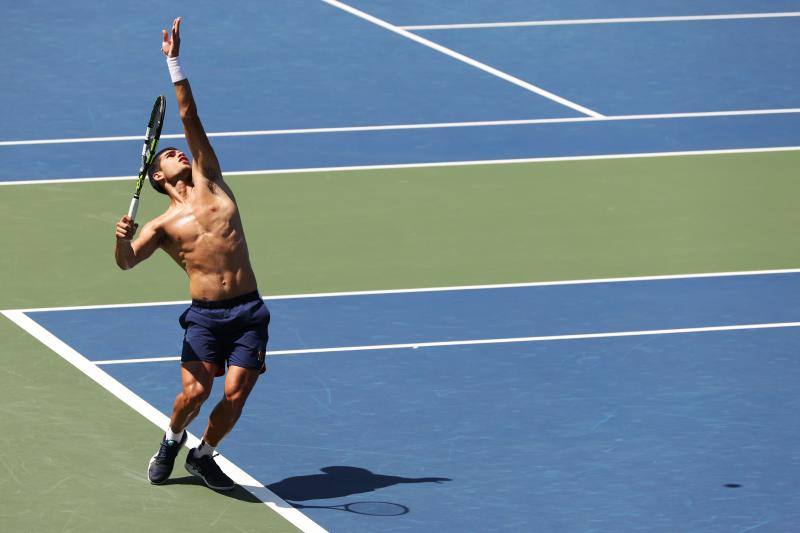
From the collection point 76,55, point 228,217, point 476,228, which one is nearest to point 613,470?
point 228,217

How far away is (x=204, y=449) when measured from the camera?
10.7m

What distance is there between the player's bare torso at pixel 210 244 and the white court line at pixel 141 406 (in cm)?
111

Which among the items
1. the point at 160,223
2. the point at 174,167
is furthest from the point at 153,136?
the point at 160,223

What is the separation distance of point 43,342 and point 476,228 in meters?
4.53

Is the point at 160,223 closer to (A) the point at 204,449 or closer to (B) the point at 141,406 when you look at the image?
(A) the point at 204,449

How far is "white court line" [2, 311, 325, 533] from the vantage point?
1038 cm

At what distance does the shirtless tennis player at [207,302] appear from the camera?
1062 cm

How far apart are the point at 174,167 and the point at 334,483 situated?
2.04 meters

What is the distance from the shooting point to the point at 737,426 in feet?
38.7

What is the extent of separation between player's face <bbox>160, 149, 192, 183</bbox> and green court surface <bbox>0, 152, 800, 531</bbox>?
5.62 ft

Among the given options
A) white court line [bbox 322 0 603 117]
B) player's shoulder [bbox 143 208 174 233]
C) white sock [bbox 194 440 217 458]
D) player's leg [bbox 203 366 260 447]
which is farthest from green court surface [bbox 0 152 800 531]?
white court line [bbox 322 0 603 117]

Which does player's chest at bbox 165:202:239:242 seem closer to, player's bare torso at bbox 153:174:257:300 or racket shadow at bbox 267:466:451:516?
player's bare torso at bbox 153:174:257:300

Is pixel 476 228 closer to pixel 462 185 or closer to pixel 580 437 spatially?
pixel 462 185

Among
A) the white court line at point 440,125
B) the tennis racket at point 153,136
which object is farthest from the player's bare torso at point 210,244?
the white court line at point 440,125
